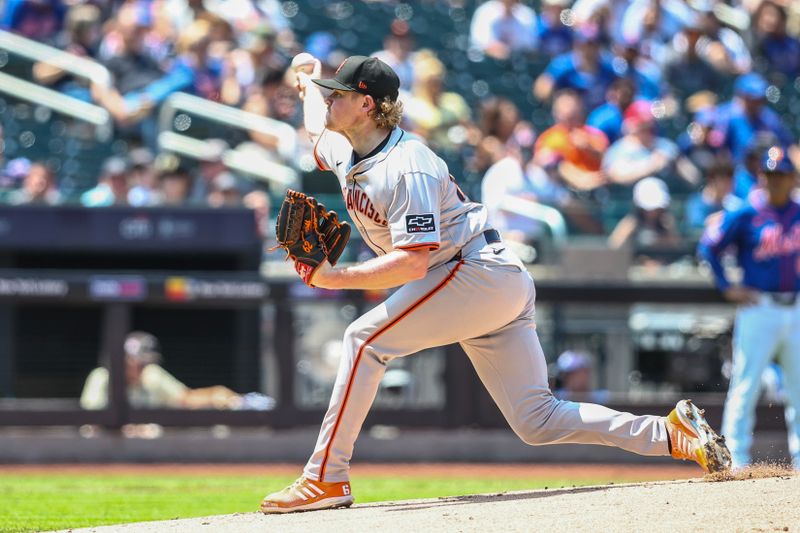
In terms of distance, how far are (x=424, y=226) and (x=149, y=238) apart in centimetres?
610

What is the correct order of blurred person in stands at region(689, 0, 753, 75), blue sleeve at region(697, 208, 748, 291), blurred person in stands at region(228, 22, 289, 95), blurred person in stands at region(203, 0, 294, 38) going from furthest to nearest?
blurred person in stands at region(689, 0, 753, 75), blurred person in stands at region(203, 0, 294, 38), blurred person in stands at region(228, 22, 289, 95), blue sleeve at region(697, 208, 748, 291)

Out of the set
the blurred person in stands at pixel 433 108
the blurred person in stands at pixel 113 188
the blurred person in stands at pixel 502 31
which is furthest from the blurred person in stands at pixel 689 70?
the blurred person in stands at pixel 113 188

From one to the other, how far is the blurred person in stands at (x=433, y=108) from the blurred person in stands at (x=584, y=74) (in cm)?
94

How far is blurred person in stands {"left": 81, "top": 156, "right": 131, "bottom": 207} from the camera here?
11000 mm

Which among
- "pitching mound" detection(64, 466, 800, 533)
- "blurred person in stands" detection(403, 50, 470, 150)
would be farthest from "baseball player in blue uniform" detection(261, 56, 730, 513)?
"blurred person in stands" detection(403, 50, 470, 150)

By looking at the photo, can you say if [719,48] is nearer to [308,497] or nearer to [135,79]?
[135,79]

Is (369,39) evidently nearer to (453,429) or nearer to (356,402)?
(453,429)

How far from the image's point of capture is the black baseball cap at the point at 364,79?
16.5 feet

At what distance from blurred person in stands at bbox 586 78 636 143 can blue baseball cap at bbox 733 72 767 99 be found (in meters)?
1.05

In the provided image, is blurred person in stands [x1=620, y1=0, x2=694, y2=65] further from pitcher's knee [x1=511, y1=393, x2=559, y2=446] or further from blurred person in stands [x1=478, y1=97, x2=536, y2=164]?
pitcher's knee [x1=511, y1=393, x2=559, y2=446]

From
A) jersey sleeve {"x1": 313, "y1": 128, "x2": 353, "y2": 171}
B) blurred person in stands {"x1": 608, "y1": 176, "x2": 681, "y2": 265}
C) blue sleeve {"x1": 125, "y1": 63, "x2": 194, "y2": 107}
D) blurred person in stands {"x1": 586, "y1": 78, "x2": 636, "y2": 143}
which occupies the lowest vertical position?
jersey sleeve {"x1": 313, "y1": 128, "x2": 353, "y2": 171}

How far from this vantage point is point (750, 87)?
12484mm

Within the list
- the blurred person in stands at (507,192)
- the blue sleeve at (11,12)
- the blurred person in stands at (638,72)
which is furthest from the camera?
the blurred person in stands at (638,72)

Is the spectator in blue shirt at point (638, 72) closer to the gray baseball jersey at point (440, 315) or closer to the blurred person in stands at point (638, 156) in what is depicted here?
the blurred person in stands at point (638, 156)
